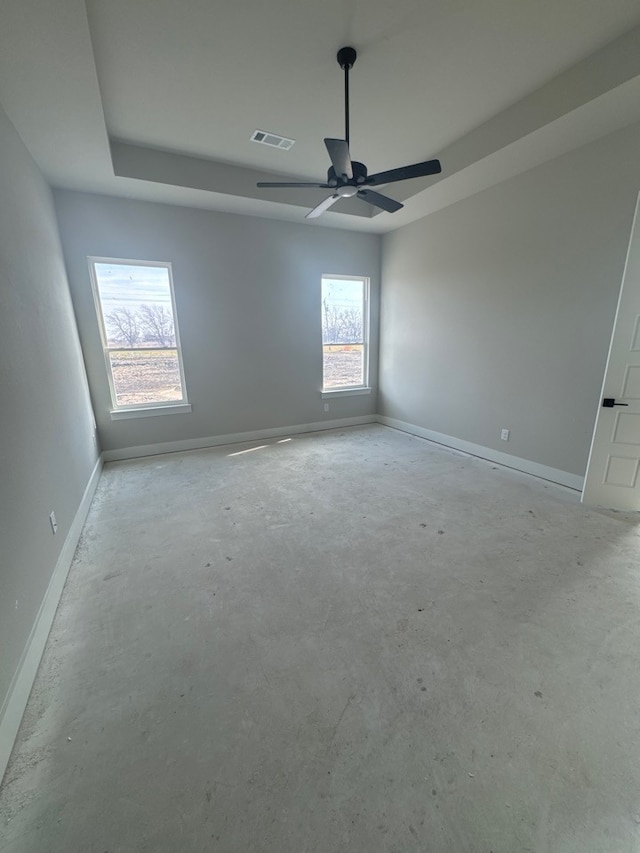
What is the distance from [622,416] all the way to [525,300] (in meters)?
1.43

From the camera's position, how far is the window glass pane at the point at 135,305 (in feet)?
12.5

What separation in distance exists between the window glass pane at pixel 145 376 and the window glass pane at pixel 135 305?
0.40 feet

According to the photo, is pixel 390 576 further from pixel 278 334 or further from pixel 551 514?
pixel 278 334

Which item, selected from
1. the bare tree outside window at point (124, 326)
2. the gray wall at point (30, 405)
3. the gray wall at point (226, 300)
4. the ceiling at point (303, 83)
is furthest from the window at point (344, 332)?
the gray wall at point (30, 405)

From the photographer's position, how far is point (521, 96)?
2.58 m

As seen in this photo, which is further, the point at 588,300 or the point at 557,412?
the point at 557,412

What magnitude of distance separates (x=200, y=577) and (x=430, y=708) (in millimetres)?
1442

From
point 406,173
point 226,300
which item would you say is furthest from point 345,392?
point 406,173

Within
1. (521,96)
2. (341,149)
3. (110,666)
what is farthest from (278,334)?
(110,666)

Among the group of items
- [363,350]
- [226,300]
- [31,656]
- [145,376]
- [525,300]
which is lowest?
[31,656]

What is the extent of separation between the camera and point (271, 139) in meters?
3.09

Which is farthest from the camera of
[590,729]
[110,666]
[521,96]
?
[521,96]

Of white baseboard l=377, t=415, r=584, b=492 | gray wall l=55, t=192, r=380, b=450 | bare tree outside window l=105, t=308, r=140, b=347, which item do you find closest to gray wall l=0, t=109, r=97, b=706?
gray wall l=55, t=192, r=380, b=450

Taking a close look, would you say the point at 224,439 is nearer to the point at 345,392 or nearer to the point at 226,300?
the point at 226,300
